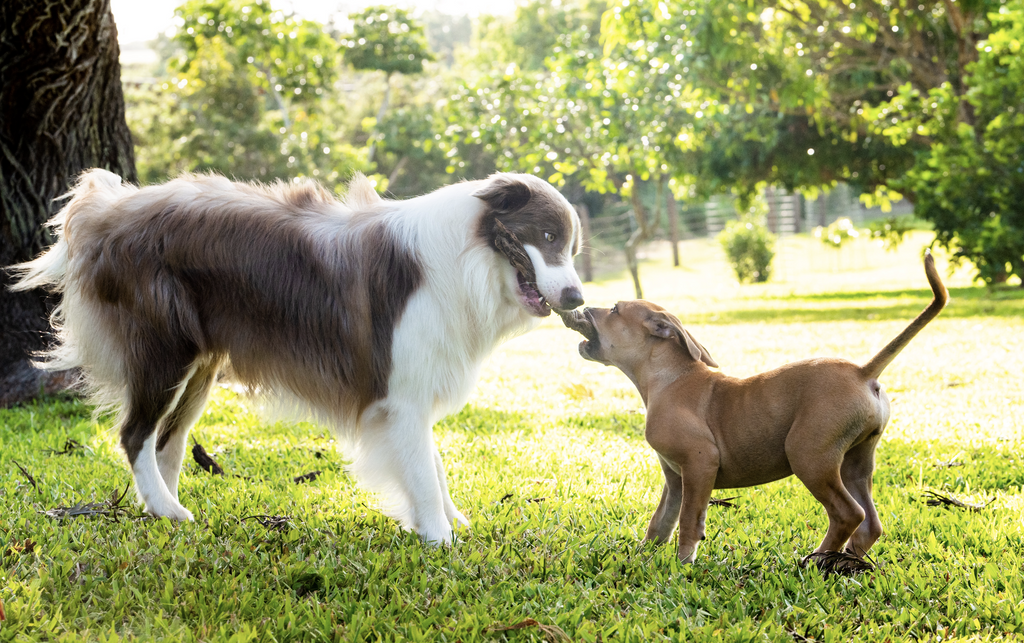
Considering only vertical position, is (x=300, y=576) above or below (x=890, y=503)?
above

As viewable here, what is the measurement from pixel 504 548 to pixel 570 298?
45.3 inches

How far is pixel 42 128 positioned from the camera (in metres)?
6.62

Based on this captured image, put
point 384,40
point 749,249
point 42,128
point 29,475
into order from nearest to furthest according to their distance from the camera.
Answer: point 29,475
point 42,128
point 384,40
point 749,249

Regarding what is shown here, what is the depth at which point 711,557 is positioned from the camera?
3.85 metres

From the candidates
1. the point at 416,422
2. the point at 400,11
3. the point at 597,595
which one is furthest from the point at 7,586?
the point at 400,11

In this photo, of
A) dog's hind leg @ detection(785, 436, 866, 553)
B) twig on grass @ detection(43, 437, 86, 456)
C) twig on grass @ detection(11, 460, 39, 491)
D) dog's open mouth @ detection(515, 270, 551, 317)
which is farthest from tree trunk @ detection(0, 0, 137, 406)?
dog's hind leg @ detection(785, 436, 866, 553)

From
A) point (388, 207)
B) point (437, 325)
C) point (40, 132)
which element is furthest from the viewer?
point (40, 132)

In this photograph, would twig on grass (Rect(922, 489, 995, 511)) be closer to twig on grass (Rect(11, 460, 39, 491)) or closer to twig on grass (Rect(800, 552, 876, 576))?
twig on grass (Rect(800, 552, 876, 576))

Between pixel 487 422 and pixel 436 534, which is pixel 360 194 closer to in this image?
pixel 436 534

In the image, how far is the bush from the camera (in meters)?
26.9

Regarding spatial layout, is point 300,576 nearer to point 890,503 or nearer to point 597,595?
point 597,595

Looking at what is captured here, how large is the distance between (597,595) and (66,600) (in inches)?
77.1

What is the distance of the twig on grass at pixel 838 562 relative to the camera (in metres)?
3.63

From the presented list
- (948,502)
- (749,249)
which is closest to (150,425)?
(948,502)
